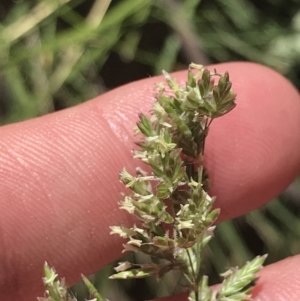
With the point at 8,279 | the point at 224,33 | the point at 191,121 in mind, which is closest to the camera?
the point at 191,121

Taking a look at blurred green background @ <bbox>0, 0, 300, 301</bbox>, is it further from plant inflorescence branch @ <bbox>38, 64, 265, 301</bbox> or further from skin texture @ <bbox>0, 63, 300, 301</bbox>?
plant inflorescence branch @ <bbox>38, 64, 265, 301</bbox>

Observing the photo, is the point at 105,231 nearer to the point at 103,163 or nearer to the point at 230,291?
the point at 103,163

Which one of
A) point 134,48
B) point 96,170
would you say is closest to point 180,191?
point 96,170

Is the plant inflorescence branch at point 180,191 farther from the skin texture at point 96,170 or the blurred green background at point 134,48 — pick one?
the blurred green background at point 134,48

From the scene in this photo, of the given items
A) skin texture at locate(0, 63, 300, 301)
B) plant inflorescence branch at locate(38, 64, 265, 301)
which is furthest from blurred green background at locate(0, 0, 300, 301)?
plant inflorescence branch at locate(38, 64, 265, 301)

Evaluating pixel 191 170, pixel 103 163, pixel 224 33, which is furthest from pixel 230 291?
pixel 224 33

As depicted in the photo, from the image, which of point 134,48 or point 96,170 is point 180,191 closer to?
point 96,170
